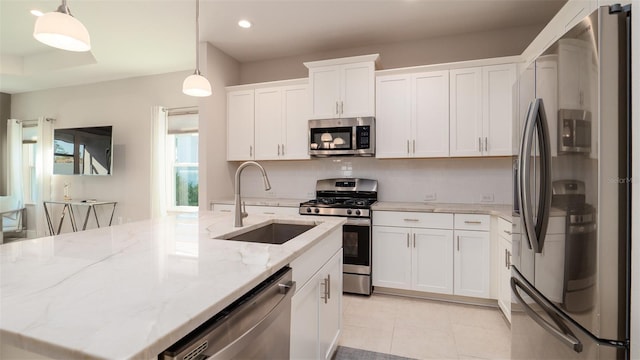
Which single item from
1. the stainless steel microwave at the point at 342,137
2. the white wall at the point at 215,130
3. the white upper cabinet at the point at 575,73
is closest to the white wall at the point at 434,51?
the white wall at the point at 215,130

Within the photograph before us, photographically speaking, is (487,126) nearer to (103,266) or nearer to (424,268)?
(424,268)

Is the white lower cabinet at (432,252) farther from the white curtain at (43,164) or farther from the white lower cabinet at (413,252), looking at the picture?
the white curtain at (43,164)

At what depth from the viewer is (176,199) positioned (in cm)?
483

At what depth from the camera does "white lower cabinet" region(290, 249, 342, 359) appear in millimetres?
1291

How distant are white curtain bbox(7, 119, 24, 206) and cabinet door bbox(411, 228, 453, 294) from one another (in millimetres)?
7122

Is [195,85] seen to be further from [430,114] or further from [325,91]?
[430,114]

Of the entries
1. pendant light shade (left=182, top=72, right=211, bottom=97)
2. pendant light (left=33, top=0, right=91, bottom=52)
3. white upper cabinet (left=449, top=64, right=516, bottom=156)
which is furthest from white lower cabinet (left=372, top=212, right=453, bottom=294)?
pendant light (left=33, top=0, right=91, bottom=52)

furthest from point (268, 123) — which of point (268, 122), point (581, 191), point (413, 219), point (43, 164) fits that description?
point (43, 164)

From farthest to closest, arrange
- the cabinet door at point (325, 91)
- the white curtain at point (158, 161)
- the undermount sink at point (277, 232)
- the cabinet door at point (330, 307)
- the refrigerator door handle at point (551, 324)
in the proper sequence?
the white curtain at point (158, 161) → the cabinet door at point (325, 91) → the undermount sink at point (277, 232) → the cabinet door at point (330, 307) → the refrigerator door handle at point (551, 324)

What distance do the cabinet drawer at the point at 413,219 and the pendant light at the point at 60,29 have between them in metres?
2.57

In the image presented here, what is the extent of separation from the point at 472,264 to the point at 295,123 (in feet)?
7.97

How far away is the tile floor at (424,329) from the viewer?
2.13 metres

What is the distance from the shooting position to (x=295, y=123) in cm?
368

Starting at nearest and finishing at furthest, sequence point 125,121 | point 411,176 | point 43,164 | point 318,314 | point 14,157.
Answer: point 318,314, point 411,176, point 125,121, point 43,164, point 14,157
